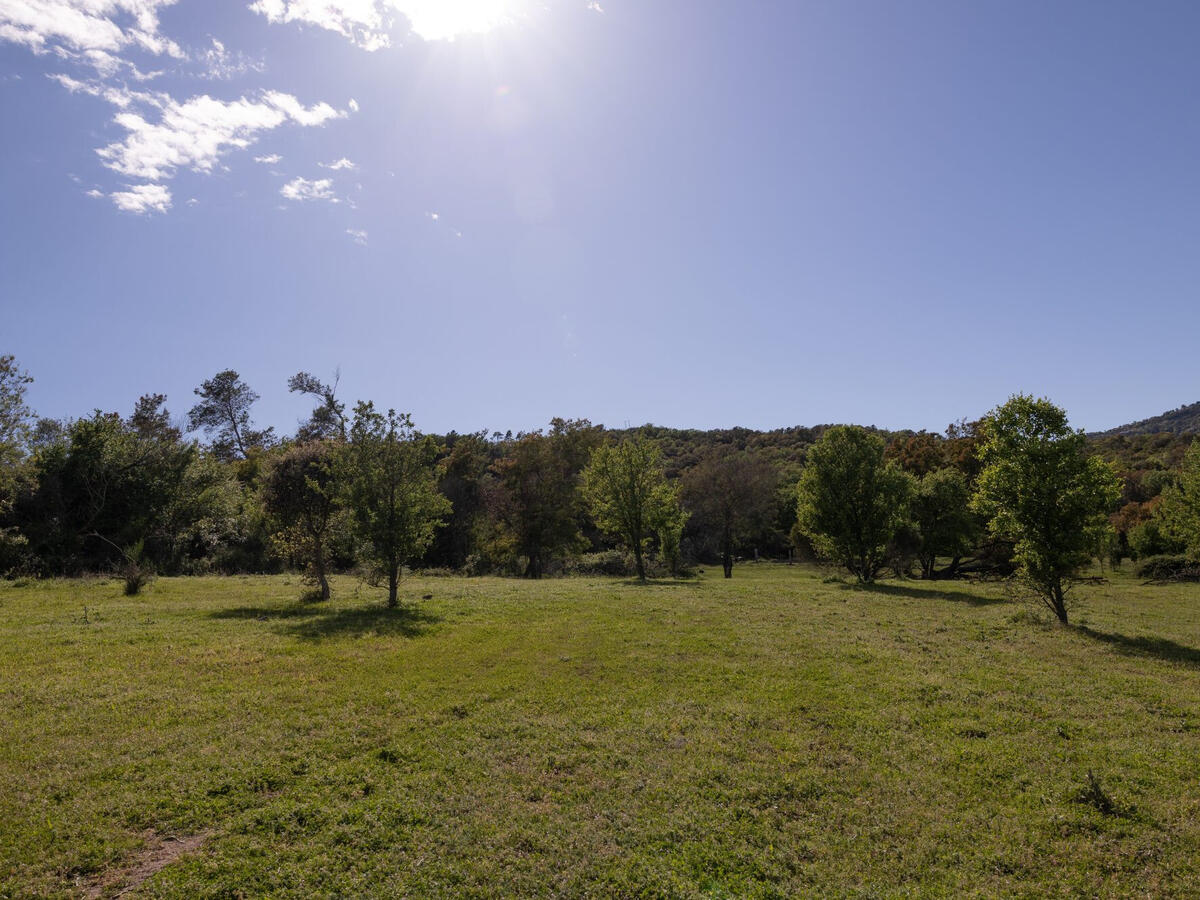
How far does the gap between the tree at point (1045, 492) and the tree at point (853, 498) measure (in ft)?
46.2

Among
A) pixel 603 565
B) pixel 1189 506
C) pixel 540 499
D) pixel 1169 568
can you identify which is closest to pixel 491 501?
pixel 540 499

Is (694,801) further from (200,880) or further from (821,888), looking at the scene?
(200,880)

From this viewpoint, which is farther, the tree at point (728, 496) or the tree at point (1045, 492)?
the tree at point (728, 496)

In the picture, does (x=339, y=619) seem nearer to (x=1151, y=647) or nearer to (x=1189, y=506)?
(x=1151, y=647)

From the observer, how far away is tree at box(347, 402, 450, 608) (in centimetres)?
2309

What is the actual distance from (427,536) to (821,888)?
20.3 meters

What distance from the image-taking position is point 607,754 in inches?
375

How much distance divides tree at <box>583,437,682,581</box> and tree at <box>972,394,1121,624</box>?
23.3 metres

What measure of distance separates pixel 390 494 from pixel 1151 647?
27.2 meters

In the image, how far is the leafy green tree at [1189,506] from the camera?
34750 millimetres

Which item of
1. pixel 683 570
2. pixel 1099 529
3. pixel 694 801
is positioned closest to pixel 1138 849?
pixel 694 801

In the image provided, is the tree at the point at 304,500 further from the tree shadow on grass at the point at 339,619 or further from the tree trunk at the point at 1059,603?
the tree trunk at the point at 1059,603

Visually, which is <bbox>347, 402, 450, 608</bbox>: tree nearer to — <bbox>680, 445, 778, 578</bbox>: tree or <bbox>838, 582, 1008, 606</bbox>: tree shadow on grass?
<bbox>838, 582, 1008, 606</bbox>: tree shadow on grass

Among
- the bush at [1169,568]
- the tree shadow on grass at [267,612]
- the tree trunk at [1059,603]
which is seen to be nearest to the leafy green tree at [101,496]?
the tree shadow on grass at [267,612]
